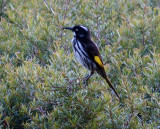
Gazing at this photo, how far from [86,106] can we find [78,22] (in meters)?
3.15

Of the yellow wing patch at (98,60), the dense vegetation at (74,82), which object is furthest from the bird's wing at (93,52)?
the dense vegetation at (74,82)

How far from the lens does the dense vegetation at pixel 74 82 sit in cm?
375

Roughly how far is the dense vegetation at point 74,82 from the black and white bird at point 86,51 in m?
0.15

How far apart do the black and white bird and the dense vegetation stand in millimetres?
152

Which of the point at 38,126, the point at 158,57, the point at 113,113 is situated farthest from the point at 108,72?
the point at 38,126

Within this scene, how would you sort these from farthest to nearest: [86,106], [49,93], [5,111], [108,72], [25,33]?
[25,33], [108,72], [5,111], [49,93], [86,106]

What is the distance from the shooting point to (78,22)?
655cm

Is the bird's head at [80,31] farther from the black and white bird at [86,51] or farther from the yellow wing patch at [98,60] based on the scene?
the yellow wing patch at [98,60]

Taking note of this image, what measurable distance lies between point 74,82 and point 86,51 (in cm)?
158

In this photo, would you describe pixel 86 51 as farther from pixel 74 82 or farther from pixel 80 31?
pixel 74 82

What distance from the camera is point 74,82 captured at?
3830mm

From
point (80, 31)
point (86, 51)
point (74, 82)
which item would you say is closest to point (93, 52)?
point (86, 51)

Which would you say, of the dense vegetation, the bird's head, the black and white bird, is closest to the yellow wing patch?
the black and white bird

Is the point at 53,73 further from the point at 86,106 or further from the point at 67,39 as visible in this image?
the point at 67,39
